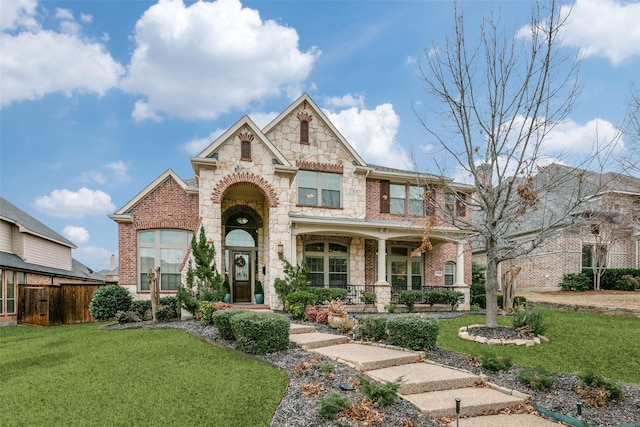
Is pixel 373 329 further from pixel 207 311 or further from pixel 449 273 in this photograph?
pixel 449 273

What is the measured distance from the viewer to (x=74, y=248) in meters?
26.6

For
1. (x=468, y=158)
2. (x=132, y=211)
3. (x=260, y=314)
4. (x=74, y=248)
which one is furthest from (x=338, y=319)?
(x=74, y=248)

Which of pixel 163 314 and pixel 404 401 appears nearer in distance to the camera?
pixel 404 401

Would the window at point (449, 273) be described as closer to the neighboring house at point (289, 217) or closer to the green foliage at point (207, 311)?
the neighboring house at point (289, 217)

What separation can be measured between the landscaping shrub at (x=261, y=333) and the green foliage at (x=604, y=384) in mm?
5128

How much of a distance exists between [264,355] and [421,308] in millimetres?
11218

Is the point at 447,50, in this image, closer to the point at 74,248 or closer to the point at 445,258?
the point at 445,258

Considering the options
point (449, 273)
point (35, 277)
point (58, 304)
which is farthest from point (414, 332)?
point (35, 277)

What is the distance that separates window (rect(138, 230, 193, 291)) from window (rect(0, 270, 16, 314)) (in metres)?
5.86

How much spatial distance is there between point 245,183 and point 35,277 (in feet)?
42.7

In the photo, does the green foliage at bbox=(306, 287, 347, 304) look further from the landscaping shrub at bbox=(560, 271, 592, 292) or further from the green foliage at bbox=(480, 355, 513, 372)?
the landscaping shrub at bbox=(560, 271, 592, 292)

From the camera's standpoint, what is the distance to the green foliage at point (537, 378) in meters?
6.22

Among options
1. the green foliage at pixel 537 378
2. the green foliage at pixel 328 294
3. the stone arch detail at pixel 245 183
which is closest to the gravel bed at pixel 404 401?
the green foliage at pixel 537 378

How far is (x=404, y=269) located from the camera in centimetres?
2016
